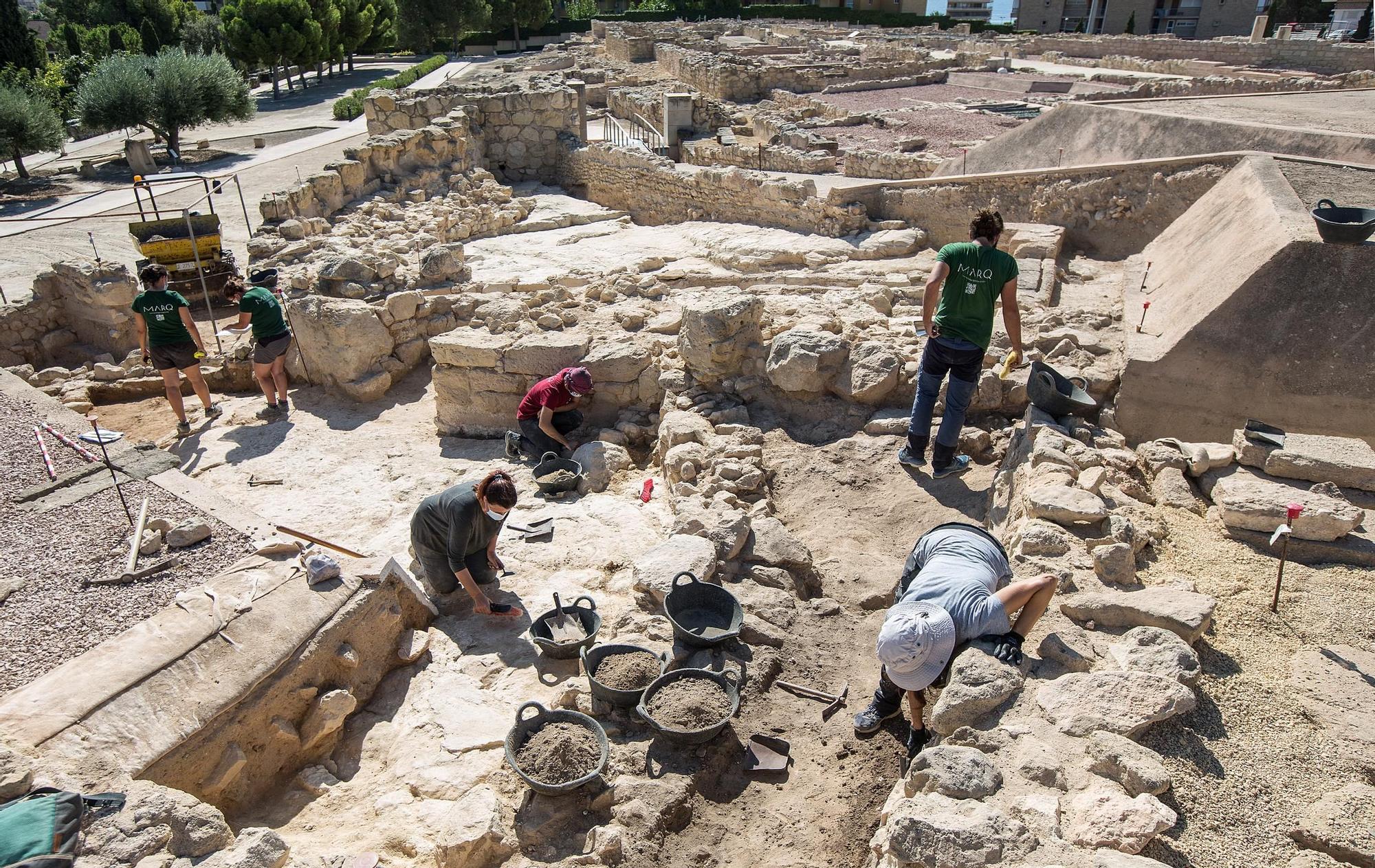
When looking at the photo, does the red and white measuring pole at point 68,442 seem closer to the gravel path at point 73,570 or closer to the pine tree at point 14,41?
the gravel path at point 73,570

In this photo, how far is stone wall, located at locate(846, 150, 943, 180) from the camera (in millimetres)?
13250

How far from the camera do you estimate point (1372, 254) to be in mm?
5586

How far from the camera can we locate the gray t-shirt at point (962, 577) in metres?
3.60

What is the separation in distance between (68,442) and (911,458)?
6.53 m

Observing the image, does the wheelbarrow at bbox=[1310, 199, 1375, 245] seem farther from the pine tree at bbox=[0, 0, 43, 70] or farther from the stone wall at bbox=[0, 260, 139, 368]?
the pine tree at bbox=[0, 0, 43, 70]

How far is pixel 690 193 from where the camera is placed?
46.0ft

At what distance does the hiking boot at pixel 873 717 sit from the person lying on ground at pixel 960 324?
2.26 m

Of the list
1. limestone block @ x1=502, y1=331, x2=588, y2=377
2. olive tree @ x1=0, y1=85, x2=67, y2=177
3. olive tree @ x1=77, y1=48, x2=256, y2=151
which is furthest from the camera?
olive tree @ x1=77, y1=48, x2=256, y2=151

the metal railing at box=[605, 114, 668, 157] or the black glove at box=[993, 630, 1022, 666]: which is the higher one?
the metal railing at box=[605, 114, 668, 157]

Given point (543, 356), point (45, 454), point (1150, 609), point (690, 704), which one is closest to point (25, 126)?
point (45, 454)

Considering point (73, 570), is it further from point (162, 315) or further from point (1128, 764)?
point (1128, 764)

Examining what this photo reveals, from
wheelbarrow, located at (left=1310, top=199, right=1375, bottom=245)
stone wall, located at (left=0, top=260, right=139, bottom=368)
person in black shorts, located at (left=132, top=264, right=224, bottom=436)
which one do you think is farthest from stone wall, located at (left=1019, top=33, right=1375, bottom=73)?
stone wall, located at (left=0, top=260, right=139, bottom=368)

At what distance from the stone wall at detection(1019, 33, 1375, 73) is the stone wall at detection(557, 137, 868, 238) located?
20.7 meters

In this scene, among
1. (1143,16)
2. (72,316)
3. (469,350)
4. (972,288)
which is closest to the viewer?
(972,288)
